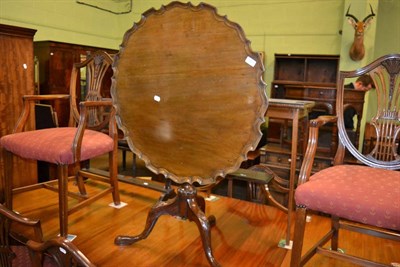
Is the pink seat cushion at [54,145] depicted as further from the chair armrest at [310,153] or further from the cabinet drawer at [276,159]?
the cabinet drawer at [276,159]

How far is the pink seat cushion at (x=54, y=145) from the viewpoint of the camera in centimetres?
174

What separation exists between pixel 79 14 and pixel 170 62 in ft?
18.3

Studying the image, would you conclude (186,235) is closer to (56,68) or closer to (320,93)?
(320,93)

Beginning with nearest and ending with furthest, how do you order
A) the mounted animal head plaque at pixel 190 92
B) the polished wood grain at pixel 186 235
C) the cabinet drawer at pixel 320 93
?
the mounted animal head plaque at pixel 190 92, the polished wood grain at pixel 186 235, the cabinet drawer at pixel 320 93

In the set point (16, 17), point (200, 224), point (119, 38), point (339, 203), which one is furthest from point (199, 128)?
point (119, 38)

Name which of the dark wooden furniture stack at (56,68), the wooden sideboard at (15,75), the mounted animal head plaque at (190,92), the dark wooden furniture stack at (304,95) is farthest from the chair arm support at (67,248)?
the dark wooden furniture stack at (56,68)

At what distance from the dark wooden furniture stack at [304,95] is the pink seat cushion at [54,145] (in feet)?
7.90

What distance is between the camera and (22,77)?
2631 millimetres

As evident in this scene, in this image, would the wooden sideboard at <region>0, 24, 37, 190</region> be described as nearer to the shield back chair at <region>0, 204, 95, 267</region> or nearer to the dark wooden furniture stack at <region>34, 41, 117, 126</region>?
the shield back chair at <region>0, 204, 95, 267</region>

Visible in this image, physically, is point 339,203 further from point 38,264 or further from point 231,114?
point 38,264

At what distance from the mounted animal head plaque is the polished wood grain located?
468mm

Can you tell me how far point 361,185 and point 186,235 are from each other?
3.41 feet

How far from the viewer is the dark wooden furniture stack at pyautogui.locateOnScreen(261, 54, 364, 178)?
14.0ft

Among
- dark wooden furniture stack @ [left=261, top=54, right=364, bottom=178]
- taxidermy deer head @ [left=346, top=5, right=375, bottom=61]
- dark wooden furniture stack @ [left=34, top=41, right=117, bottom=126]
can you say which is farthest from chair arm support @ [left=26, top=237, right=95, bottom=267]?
taxidermy deer head @ [left=346, top=5, right=375, bottom=61]
